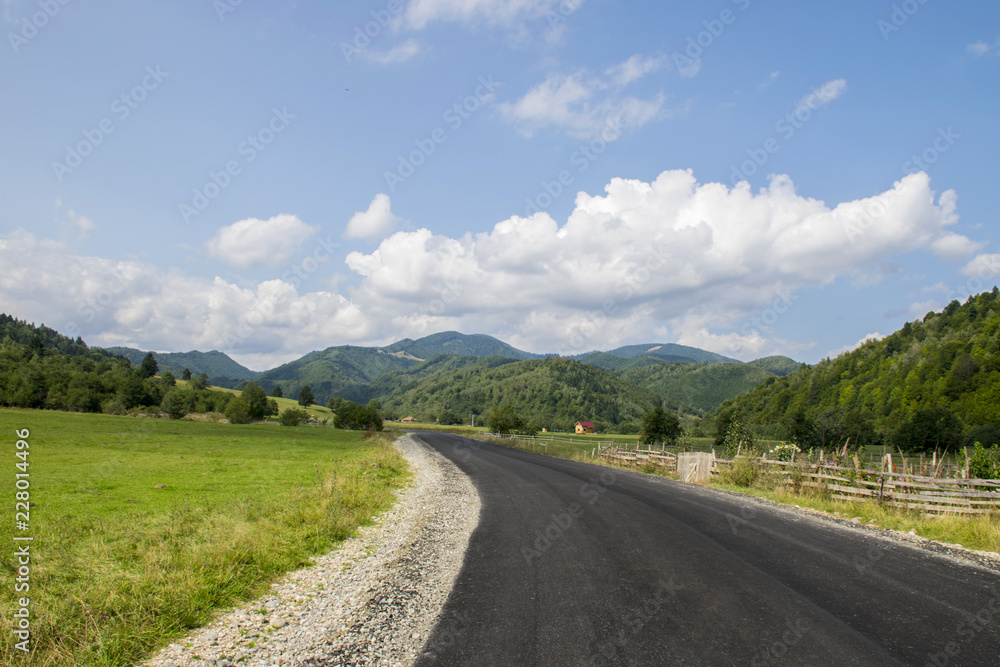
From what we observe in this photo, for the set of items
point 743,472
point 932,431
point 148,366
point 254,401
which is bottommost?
point 254,401

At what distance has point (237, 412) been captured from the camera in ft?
310

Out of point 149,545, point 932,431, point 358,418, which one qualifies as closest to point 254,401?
point 358,418

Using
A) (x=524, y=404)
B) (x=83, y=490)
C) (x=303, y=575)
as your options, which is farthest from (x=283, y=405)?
(x=303, y=575)

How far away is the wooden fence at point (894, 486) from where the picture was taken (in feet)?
47.4

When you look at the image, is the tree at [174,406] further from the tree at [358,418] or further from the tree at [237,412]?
the tree at [358,418]

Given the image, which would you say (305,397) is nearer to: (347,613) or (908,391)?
(908,391)

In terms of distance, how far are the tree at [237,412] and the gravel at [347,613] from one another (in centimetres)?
9744

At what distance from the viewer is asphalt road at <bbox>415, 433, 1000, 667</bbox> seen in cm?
503

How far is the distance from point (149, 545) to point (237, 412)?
9807cm

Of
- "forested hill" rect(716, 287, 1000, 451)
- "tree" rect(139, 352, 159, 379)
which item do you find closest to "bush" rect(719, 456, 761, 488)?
"forested hill" rect(716, 287, 1000, 451)

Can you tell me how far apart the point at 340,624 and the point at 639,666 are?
346 centimetres

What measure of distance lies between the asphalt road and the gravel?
40 cm

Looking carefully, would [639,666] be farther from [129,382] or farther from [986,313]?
[986,313]

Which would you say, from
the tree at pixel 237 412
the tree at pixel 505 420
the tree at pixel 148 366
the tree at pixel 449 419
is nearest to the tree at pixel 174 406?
the tree at pixel 237 412
